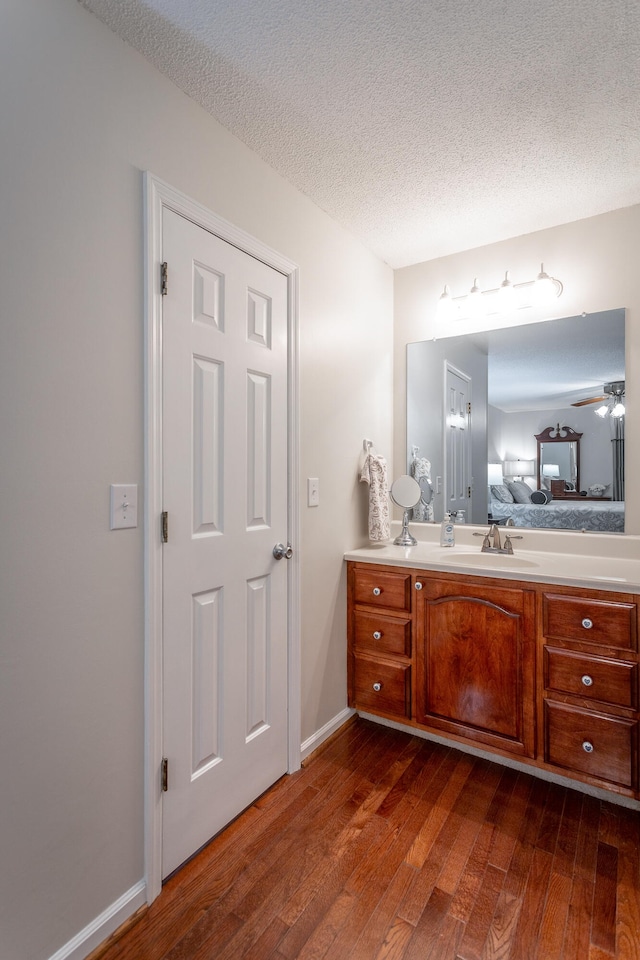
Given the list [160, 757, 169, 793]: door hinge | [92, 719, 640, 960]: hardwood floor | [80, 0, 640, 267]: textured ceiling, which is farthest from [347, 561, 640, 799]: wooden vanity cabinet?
[80, 0, 640, 267]: textured ceiling

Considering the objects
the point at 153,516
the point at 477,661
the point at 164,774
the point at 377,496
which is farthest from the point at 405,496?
the point at 164,774

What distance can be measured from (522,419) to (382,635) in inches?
50.5

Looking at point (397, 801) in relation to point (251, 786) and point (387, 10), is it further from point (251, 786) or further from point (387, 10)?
point (387, 10)

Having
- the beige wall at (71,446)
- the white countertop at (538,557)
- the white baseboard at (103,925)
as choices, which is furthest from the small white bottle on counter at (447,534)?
the white baseboard at (103,925)

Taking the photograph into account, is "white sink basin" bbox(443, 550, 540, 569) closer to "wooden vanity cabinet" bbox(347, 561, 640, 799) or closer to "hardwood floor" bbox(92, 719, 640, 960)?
"wooden vanity cabinet" bbox(347, 561, 640, 799)

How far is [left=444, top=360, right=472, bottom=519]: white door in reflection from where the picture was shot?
254cm

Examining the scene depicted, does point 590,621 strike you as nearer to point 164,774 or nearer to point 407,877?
point 407,877

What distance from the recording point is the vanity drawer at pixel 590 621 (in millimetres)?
1677

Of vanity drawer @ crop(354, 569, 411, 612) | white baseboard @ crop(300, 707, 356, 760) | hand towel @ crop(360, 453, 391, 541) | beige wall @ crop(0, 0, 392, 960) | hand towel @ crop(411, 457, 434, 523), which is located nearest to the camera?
beige wall @ crop(0, 0, 392, 960)

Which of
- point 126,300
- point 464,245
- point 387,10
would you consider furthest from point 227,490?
point 464,245

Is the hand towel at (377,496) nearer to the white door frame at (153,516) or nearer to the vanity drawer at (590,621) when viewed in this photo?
the vanity drawer at (590,621)

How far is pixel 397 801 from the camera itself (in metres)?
1.80

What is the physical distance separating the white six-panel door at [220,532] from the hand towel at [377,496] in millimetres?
652

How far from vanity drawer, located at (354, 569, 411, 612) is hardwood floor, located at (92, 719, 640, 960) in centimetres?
69
